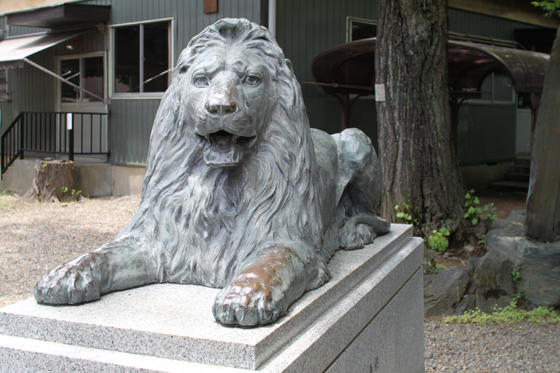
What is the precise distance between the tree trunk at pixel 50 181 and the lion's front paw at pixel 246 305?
913cm

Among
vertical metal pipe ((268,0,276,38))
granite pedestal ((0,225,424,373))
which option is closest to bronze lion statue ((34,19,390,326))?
granite pedestal ((0,225,424,373))

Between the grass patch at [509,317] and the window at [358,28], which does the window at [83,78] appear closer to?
the window at [358,28]

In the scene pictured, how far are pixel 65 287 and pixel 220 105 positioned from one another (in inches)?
34.3

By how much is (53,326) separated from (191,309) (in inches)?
18.7

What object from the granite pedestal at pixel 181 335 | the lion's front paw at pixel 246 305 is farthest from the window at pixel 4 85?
the lion's front paw at pixel 246 305

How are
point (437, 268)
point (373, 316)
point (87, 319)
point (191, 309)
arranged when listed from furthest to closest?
1. point (437, 268)
2. point (373, 316)
3. point (191, 309)
4. point (87, 319)

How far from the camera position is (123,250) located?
2238 millimetres

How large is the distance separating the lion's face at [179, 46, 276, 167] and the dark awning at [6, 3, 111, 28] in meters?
9.87

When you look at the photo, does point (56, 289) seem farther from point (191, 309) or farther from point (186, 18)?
point (186, 18)

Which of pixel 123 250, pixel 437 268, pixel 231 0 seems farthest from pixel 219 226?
pixel 231 0

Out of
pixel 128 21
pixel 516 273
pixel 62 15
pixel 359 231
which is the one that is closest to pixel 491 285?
pixel 516 273

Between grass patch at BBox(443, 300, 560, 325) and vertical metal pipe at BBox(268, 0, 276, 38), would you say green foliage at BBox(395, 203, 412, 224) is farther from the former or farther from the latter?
vertical metal pipe at BBox(268, 0, 276, 38)

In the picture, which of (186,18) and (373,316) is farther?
(186,18)

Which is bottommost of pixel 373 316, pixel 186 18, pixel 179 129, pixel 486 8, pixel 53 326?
pixel 373 316
